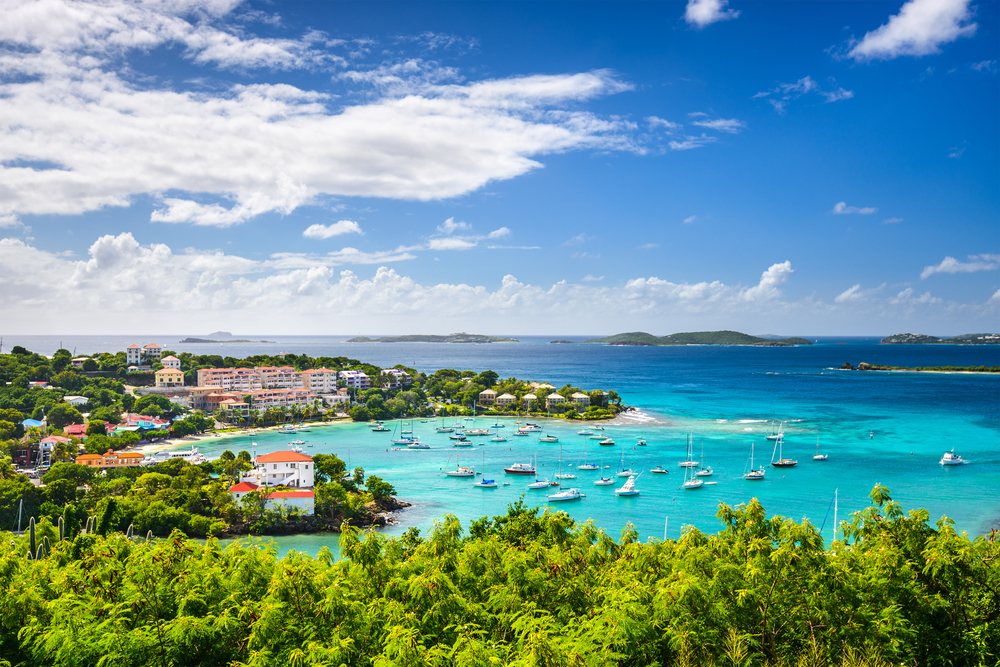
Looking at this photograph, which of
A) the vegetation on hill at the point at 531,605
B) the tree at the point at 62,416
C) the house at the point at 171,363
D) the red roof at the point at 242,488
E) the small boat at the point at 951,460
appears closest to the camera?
the vegetation on hill at the point at 531,605

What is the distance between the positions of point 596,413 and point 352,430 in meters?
21.1

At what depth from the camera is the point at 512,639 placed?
6863mm

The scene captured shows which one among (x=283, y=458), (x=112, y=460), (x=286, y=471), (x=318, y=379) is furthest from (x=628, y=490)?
(x=318, y=379)

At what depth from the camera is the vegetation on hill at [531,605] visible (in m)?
5.93

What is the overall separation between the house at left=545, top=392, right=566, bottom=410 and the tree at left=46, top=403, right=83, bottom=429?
37892mm

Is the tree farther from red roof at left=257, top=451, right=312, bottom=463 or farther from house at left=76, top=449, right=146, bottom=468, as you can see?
→ red roof at left=257, top=451, right=312, bottom=463

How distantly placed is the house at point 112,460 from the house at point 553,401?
3579cm

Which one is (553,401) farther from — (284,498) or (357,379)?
(284,498)

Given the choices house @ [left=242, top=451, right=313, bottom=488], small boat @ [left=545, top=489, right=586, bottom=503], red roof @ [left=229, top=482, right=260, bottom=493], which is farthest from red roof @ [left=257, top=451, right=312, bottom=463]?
small boat @ [left=545, top=489, right=586, bottom=503]

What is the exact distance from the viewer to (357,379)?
6788cm

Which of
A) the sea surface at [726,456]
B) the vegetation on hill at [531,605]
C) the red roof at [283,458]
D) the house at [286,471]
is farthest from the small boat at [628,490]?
the vegetation on hill at [531,605]

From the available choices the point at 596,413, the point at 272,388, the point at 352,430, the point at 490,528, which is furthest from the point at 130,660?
the point at 272,388

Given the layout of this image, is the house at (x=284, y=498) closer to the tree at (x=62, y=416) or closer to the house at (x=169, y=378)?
the tree at (x=62, y=416)

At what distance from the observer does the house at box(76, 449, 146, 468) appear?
28.8 metres
